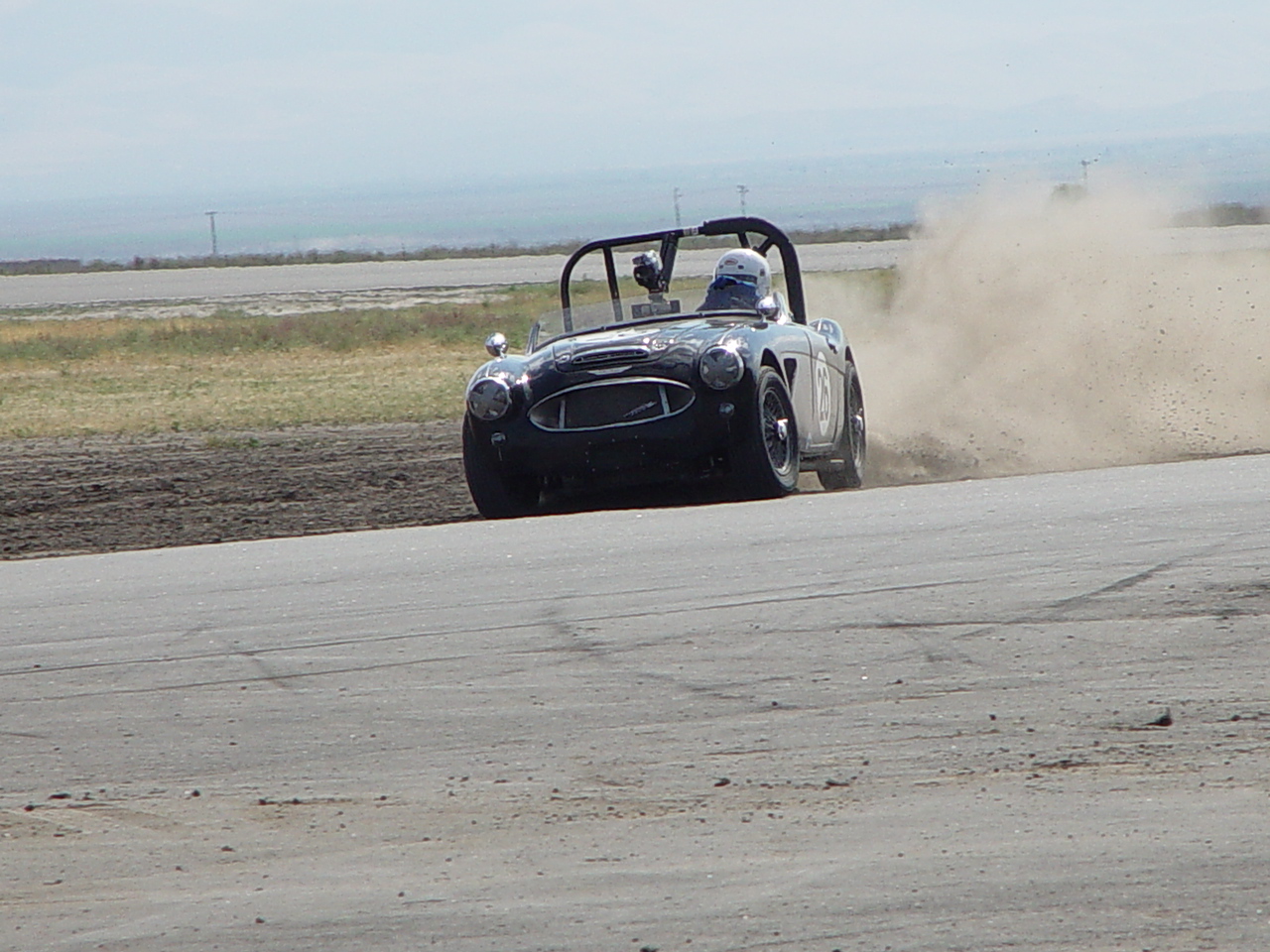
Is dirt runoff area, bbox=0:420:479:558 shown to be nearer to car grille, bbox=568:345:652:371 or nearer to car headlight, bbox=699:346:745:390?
car grille, bbox=568:345:652:371

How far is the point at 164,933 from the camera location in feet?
12.7

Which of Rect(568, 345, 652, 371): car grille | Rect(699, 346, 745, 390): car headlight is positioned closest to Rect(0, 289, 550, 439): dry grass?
Rect(568, 345, 652, 371): car grille

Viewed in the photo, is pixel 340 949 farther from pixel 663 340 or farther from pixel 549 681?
pixel 663 340

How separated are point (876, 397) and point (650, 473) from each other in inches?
245

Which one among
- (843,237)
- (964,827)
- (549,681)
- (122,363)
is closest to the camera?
(964,827)

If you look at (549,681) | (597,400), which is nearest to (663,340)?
(597,400)

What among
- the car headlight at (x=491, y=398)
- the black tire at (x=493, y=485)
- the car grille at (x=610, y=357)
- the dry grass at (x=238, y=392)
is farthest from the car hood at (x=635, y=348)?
the dry grass at (x=238, y=392)

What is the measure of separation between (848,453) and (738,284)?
1366 millimetres

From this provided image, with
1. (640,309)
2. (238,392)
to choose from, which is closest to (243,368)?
(238,392)

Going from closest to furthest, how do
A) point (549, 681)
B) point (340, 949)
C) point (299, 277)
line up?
point (340, 949) → point (549, 681) → point (299, 277)

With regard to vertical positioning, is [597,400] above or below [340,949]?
above

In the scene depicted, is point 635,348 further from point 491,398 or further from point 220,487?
point 220,487

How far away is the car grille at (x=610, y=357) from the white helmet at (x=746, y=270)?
1.70 m

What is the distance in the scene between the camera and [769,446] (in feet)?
30.8
